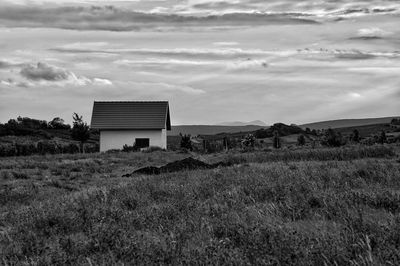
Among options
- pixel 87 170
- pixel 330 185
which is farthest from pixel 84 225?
pixel 87 170

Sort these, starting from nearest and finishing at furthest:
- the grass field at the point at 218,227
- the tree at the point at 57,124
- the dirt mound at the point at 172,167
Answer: the grass field at the point at 218,227 < the dirt mound at the point at 172,167 < the tree at the point at 57,124

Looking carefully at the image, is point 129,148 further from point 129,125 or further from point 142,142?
point 129,125

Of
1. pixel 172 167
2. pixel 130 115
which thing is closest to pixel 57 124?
pixel 130 115

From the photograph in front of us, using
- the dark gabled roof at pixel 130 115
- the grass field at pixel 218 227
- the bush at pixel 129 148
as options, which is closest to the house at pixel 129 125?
the dark gabled roof at pixel 130 115

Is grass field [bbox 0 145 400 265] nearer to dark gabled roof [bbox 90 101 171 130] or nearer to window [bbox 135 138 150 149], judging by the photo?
dark gabled roof [bbox 90 101 171 130]

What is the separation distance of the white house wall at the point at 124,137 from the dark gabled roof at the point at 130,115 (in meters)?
0.83

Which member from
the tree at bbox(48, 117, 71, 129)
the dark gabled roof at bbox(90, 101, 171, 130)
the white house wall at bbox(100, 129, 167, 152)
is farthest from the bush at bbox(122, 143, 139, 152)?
the tree at bbox(48, 117, 71, 129)

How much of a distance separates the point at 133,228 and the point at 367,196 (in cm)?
342

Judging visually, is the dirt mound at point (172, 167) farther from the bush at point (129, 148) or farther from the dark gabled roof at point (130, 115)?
the dark gabled roof at point (130, 115)

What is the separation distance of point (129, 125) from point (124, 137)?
144 cm

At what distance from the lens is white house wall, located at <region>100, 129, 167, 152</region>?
171 ft

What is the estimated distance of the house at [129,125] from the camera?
5206cm

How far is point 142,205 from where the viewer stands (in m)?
8.37

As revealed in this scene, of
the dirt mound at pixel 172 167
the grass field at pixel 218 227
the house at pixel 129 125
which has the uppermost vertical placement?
the house at pixel 129 125
